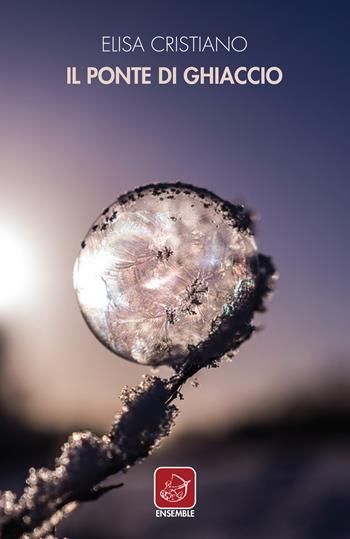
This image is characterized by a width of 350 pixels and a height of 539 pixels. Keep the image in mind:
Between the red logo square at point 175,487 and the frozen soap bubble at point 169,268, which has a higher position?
the frozen soap bubble at point 169,268

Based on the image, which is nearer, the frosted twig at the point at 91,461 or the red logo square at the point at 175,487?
the frosted twig at the point at 91,461

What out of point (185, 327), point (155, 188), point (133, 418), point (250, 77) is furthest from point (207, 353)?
point (250, 77)

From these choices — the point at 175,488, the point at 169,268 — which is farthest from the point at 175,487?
the point at 169,268

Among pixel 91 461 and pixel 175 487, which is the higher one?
pixel 175 487


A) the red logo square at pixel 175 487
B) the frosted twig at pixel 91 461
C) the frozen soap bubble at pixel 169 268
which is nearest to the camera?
the frosted twig at pixel 91 461

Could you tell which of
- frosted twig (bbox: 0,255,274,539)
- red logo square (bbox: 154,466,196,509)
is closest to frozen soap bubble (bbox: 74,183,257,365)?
frosted twig (bbox: 0,255,274,539)

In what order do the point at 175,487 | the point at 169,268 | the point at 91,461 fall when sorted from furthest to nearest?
1. the point at 175,487
2. the point at 169,268
3. the point at 91,461

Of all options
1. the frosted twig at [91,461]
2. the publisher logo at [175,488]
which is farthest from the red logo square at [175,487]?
the frosted twig at [91,461]

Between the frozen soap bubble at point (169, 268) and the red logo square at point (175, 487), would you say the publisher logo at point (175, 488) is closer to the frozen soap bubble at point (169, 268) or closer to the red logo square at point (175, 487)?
the red logo square at point (175, 487)

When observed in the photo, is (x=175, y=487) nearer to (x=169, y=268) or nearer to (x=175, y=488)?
(x=175, y=488)
